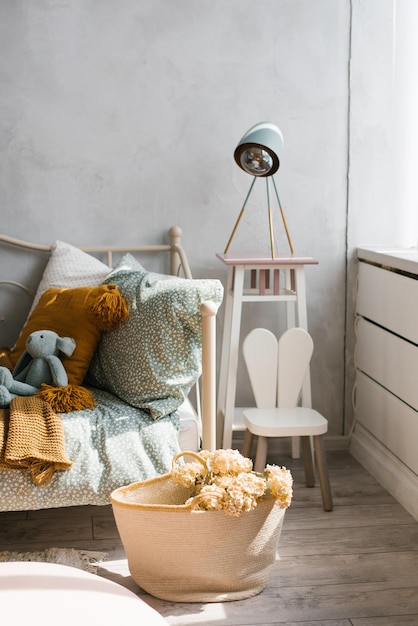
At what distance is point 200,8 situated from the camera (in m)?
2.79

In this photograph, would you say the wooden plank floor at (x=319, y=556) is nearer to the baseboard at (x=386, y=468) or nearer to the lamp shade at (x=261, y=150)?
the baseboard at (x=386, y=468)

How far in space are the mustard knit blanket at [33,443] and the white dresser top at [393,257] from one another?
1213 mm

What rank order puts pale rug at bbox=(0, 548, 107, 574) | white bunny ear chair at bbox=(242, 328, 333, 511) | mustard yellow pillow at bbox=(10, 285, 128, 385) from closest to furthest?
1. pale rug at bbox=(0, 548, 107, 574)
2. mustard yellow pillow at bbox=(10, 285, 128, 385)
3. white bunny ear chair at bbox=(242, 328, 333, 511)

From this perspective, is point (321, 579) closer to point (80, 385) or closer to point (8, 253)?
point (80, 385)

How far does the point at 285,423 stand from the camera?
253 cm

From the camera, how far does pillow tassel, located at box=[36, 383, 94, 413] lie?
2.19 m

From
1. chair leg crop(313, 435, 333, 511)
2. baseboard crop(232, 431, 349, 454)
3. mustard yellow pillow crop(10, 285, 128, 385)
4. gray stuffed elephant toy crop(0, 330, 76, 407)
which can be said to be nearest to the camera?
gray stuffed elephant toy crop(0, 330, 76, 407)

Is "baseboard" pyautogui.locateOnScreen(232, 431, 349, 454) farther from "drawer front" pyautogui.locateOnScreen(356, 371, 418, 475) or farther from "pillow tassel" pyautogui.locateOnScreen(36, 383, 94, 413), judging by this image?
"pillow tassel" pyautogui.locateOnScreen(36, 383, 94, 413)

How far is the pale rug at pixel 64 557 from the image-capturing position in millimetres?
2129

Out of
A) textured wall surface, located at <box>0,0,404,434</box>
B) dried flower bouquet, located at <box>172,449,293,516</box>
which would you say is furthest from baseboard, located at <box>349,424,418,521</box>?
dried flower bouquet, located at <box>172,449,293,516</box>

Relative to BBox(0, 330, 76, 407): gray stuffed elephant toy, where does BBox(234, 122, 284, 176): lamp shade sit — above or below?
above

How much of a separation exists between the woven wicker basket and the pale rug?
21 cm

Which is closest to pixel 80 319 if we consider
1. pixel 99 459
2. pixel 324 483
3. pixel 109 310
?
pixel 109 310

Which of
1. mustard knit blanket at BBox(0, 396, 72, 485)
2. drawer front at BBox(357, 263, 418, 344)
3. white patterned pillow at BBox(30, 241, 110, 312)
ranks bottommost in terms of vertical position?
mustard knit blanket at BBox(0, 396, 72, 485)
